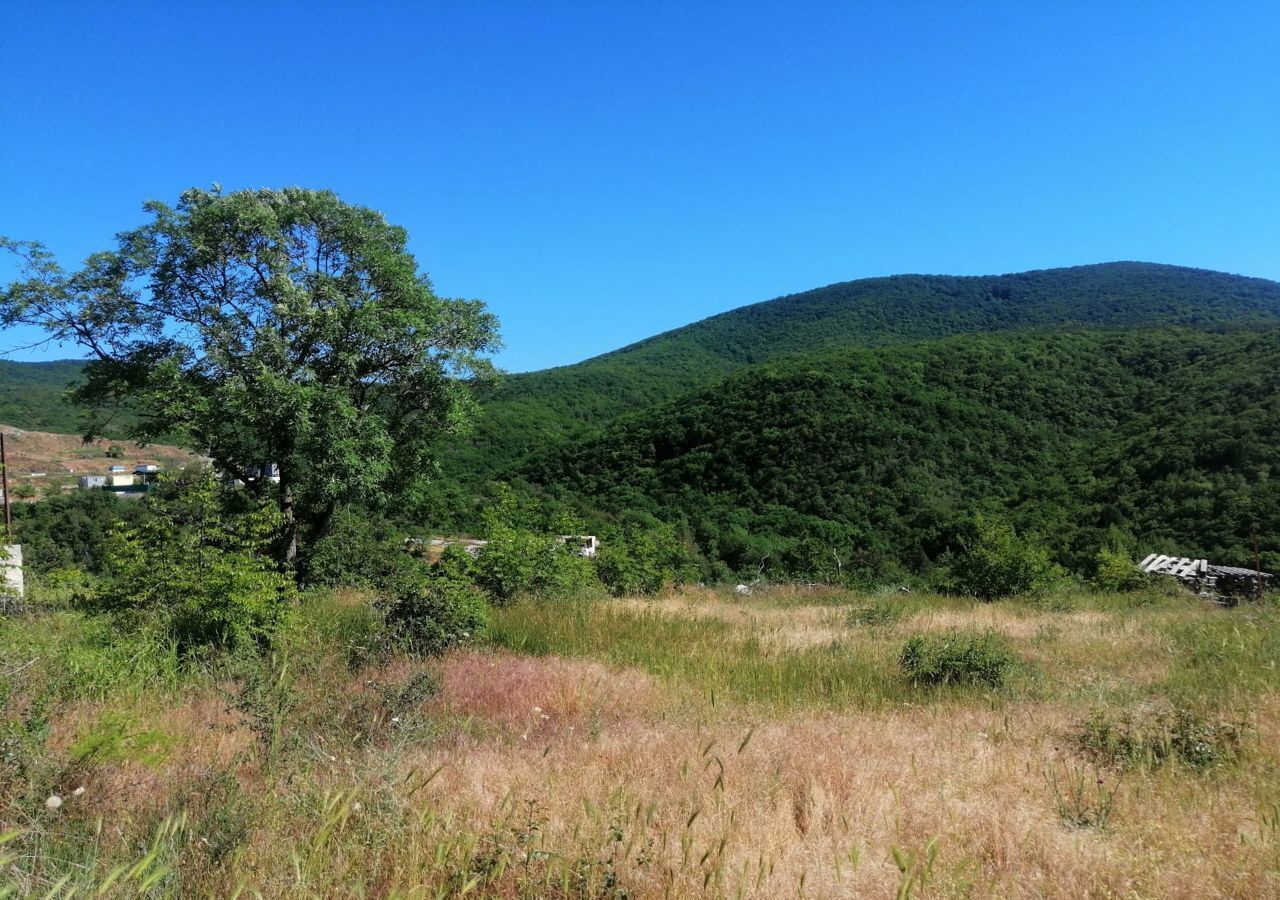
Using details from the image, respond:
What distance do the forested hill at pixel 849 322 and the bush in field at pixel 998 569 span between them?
1828 inches

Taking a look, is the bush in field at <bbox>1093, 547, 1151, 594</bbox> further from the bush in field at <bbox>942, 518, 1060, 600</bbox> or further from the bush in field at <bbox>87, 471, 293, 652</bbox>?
the bush in field at <bbox>87, 471, 293, 652</bbox>

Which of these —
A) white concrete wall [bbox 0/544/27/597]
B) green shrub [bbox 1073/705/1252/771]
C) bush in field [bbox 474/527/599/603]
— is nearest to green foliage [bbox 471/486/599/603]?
bush in field [bbox 474/527/599/603]

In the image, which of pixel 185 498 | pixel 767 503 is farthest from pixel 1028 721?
pixel 767 503

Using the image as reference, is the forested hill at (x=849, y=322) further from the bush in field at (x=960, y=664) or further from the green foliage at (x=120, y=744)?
the green foliage at (x=120, y=744)

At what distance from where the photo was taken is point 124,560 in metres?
6.71

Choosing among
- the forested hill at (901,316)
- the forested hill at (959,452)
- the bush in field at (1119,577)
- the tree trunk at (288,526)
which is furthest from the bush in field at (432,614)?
the forested hill at (901,316)

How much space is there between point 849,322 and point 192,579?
105137mm

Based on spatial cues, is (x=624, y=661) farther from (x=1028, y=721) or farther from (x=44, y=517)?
(x=44, y=517)

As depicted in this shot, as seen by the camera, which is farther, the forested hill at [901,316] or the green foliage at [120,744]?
the forested hill at [901,316]

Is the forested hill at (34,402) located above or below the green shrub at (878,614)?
above

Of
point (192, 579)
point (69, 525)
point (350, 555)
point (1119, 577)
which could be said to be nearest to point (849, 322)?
point (1119, 577)

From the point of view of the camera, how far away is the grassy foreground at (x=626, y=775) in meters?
2.53

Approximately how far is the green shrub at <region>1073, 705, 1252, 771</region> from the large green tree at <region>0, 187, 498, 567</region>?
9581mm

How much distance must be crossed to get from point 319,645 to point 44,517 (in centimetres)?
3822
